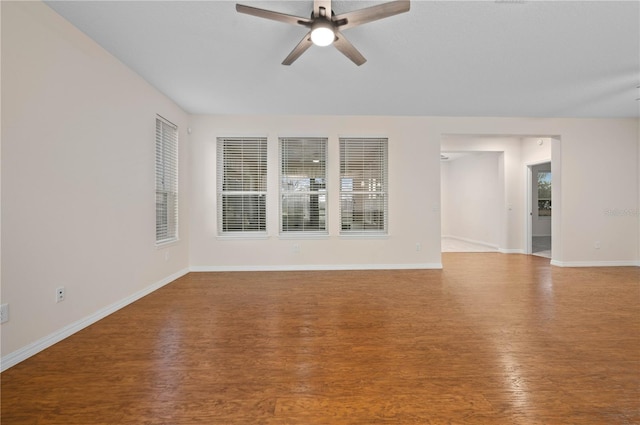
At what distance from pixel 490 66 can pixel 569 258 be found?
4.02 m

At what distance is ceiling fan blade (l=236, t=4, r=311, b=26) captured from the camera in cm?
188

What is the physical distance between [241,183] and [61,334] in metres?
3.03

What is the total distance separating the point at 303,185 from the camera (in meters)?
4.80

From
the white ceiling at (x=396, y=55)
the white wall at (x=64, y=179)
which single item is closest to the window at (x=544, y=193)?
the white ceiling at (x=396, y=55)

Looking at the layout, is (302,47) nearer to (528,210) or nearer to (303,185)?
(303,185)

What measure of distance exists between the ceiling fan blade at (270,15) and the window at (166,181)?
242cm

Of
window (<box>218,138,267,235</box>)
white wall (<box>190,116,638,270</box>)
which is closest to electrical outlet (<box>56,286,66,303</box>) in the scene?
white wall (<box>190,116,638,270</box>)

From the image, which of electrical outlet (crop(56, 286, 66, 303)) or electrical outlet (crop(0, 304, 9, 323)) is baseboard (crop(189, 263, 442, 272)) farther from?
electrical outlet (crop(0, 304, 9, 323))

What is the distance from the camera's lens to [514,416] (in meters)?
1.38

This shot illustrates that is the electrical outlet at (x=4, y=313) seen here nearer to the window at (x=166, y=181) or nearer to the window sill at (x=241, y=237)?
the window at (x=166, y=181)

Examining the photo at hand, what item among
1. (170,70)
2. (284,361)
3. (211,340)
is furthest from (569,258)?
(170,70)

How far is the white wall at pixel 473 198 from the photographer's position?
22.9 ft

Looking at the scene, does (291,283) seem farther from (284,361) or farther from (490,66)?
(490,66)

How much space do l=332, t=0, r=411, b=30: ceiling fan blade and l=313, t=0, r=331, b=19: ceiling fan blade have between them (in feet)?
0.22
